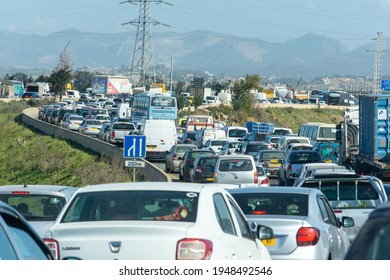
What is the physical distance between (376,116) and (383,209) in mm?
31489

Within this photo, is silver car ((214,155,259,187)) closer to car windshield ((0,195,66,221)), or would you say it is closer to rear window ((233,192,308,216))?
car windshield ((0,195,66,221))

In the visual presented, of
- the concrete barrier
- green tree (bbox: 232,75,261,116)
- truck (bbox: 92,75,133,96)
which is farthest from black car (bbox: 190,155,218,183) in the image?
truck (bbox: 92,75,133,96)

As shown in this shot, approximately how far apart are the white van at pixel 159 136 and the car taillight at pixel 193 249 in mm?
44113

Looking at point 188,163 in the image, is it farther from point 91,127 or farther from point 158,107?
point 158,107

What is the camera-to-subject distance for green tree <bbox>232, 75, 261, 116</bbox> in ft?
350

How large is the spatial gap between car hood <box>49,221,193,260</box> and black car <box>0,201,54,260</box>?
3.22 feet

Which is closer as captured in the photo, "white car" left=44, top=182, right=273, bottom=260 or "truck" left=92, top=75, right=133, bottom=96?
"white car" left=44, top=182, right=273, bottom=260

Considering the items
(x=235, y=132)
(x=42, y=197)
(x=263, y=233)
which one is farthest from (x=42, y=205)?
(x=235, y=132)

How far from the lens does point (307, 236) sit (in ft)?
42.4

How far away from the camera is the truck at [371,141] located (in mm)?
36750

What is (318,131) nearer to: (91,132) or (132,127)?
(132,127)

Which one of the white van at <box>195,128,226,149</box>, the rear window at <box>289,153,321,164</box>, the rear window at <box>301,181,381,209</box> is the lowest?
the white van at <box>195,128,226,149</box>

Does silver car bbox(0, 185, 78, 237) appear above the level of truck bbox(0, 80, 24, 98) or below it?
above

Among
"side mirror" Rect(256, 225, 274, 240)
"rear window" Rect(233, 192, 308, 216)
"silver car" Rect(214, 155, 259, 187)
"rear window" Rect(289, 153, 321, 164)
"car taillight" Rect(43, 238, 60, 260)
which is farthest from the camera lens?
"rear window" Rect(289, 153, 321, 164)
